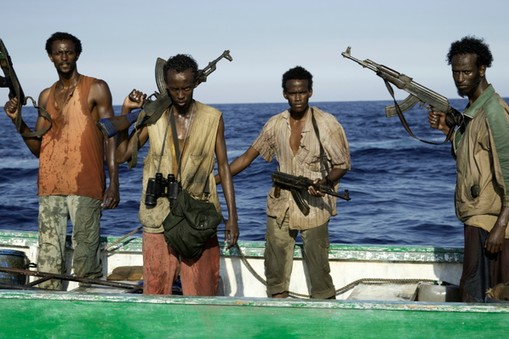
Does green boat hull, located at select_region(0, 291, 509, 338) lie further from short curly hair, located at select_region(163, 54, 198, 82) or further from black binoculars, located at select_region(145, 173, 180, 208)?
short curly hair, located at select_region(163, 54, 198, 82)

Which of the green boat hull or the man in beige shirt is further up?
the man in beige shirt

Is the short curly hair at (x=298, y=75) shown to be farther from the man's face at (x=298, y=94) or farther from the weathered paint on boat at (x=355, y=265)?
the weathered paint on boat at (x=355, y=265)

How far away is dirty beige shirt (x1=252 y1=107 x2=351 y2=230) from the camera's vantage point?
6.06 m

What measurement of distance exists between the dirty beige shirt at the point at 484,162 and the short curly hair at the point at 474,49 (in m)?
0.17

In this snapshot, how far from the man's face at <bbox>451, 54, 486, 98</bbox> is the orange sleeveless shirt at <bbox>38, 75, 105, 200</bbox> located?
2.52 m

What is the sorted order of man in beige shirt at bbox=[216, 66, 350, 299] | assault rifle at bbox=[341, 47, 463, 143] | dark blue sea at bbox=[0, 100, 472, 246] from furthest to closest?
dark blue sea at bbox=[0, 100, 472, 246]
man in beige shirt at bbox=[216, 66, 350, 299]
assault rifle at bbox=[341, 47, 463, 143]

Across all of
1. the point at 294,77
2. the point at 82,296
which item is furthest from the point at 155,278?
the point at 294,77

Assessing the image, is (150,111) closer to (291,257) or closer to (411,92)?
(291,257)

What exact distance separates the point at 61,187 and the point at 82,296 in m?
1.36

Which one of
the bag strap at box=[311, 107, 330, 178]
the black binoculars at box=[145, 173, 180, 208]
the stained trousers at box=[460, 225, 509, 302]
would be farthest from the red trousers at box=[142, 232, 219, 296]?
the stained trousers at box=[460, 225, 509, 302]

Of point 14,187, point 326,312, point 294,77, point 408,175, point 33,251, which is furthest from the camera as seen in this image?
point 408,175

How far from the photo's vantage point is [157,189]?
5.40m

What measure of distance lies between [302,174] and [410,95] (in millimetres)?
961

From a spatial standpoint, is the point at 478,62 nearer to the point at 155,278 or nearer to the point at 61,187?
the point at 155,278
